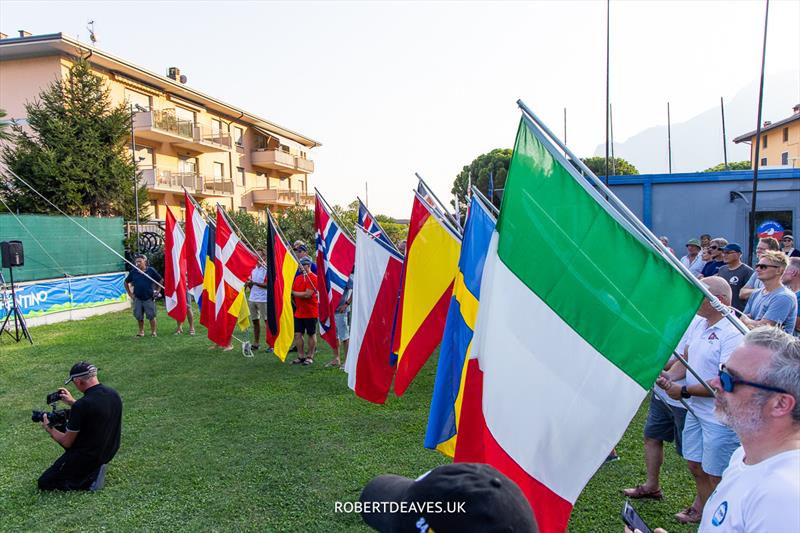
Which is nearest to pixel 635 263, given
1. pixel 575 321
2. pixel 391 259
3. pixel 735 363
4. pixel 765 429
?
pixel 575 321

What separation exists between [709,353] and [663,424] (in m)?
1.06

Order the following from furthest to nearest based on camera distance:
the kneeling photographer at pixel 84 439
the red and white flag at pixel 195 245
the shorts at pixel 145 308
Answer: the shorts at pixel 145 308 < the red and white flag at pixel 195 245 < the kneeling photographer at pixel 84 439

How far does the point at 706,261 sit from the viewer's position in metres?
9.52

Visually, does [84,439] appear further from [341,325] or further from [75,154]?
A: [75,154]

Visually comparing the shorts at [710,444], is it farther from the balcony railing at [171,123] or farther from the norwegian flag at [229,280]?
the balcony railing at [171,123]

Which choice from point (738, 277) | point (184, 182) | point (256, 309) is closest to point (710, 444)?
point (738, 277)

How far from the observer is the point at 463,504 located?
4.00ft

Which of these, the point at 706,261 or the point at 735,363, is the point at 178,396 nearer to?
the point at 735,363

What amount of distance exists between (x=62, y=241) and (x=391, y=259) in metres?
14.3

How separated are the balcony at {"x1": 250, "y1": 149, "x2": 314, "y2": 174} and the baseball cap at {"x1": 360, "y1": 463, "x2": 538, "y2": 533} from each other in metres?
38.6

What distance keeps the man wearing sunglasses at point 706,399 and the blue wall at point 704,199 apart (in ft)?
40.3

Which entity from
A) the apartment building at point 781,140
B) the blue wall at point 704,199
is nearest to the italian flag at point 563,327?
the blue wall at point 704,199

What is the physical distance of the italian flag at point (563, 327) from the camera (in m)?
2.41

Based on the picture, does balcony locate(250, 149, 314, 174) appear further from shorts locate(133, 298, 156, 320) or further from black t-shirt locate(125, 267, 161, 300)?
black t-shirt locate(125, 267, 161, 300)
